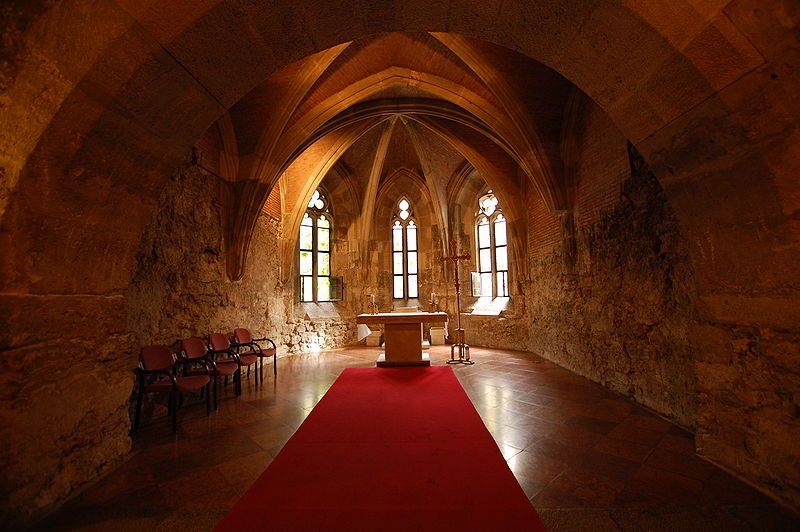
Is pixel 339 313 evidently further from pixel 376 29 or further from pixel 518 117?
pixel 376 29

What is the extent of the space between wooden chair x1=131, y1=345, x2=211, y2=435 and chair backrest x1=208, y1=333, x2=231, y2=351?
99 centimetres

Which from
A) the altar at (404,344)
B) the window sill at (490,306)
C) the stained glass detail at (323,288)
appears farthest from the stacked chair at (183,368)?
the window sill at (490,306)

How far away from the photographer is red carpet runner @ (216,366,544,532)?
6.32ft

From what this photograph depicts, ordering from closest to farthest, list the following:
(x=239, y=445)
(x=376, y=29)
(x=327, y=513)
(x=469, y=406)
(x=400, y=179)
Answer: (x=327, y=513) < (x=376, y=29) < (x=239, y=445) < (x=469, y=406) < (x=400, y=179)

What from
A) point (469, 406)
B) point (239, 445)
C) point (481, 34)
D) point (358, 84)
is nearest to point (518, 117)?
point (358, 84)

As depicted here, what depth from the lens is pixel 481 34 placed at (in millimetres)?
2682

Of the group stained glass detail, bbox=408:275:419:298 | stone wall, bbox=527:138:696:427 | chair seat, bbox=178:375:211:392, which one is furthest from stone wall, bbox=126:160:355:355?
stone wall, bbox=527:138:696:427

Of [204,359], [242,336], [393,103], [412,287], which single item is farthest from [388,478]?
[412,287]

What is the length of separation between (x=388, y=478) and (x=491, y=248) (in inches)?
338

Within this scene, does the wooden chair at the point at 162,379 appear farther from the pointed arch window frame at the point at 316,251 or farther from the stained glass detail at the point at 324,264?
the stained glass detail at the point at 324,264

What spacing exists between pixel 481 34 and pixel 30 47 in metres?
2.96

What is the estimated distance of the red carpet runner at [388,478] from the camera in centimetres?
193

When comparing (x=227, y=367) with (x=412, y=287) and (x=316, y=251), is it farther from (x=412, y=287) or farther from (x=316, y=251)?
(x=412, y=287)

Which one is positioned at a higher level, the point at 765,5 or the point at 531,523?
the point at 765,5
